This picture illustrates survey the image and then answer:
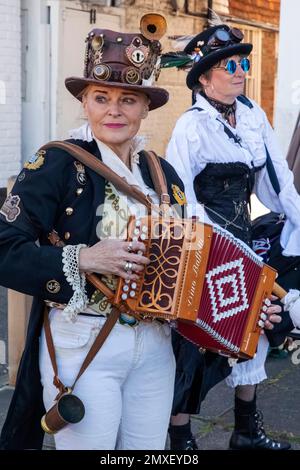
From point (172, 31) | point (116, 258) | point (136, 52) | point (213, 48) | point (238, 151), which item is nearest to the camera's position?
point (116, 258)

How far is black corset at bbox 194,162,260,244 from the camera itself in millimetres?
3629

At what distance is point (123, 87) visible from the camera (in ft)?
7.93

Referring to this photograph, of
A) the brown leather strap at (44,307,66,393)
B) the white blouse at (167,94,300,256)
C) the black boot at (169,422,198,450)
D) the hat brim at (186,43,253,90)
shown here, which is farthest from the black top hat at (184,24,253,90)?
the brown leather strap at (44,307,66,393)

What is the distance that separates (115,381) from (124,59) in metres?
1.00

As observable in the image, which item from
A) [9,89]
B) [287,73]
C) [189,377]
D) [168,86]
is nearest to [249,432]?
[189,377]

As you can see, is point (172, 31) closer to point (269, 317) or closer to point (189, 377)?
point (189, 377)

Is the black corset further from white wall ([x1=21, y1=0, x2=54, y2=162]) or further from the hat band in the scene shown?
white wall ([x1=21, y1=0, x2=54, y2=162])

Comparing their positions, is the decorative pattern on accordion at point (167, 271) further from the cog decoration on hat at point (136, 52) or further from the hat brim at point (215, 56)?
the hat brim at point (215, 56)

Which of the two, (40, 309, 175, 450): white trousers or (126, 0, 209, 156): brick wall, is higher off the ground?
(126, 0, 209, 156): brick wall

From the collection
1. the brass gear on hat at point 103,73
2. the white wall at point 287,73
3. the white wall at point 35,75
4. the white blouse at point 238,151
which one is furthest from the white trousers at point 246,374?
the white wall at point 35,75

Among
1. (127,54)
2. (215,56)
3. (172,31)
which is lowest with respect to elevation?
(127,54)

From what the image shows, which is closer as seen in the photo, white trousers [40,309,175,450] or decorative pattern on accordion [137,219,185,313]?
decorative pattern on accordion [137,219,185,313]

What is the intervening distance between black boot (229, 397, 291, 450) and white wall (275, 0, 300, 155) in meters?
2.59

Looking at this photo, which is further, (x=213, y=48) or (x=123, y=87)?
(x=213, y=48)
